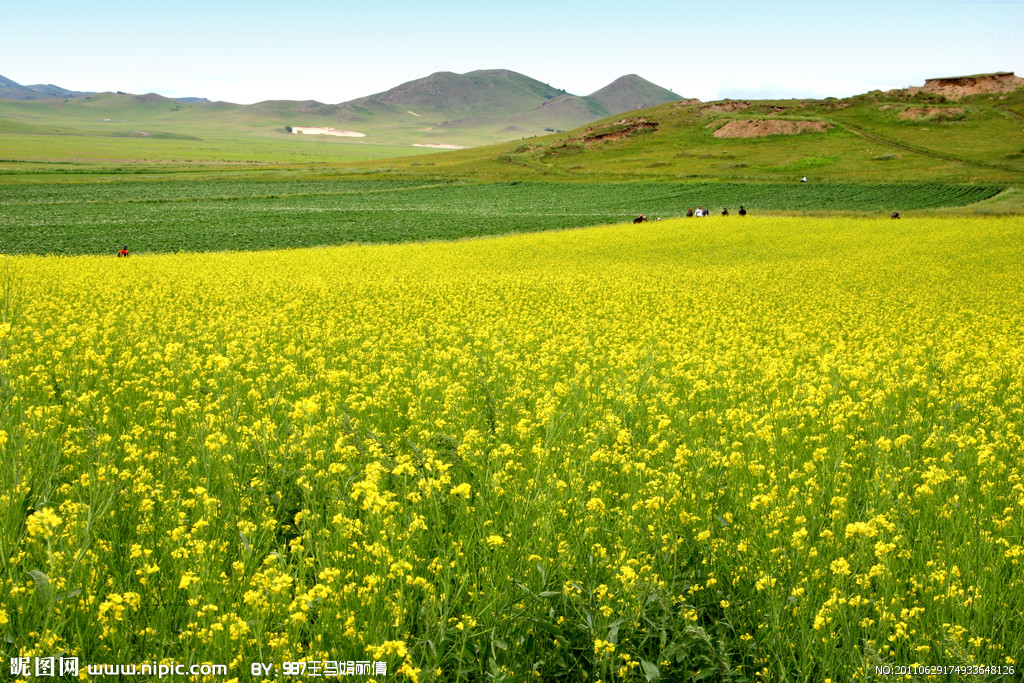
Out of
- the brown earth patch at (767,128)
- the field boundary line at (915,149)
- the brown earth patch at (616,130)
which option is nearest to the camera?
the field boundary line at (915,149)

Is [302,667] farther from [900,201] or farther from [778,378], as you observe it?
[900,201]

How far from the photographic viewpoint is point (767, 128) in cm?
10975

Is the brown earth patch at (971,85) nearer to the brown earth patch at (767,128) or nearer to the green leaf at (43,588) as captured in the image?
the brown earth patch at (767,128)

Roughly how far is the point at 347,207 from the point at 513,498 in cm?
5955

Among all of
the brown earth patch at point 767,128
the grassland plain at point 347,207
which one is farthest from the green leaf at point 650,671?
the brown earth patch at point 767,128

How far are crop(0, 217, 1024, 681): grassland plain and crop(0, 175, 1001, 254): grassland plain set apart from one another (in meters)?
30.1

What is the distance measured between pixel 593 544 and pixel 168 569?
9.16 feet

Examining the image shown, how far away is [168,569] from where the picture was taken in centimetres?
395

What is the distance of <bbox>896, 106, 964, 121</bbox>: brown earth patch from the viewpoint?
103m

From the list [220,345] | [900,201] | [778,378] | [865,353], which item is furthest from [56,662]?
[900,201]

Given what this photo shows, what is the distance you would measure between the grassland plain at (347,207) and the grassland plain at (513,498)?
30064mm

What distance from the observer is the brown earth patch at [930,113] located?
103 metres

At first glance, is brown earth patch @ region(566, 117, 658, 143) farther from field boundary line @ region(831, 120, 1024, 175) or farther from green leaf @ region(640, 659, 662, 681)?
green leaf @ region(640, 659, 662, 681)

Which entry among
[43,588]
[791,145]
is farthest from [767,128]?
[43,588]
